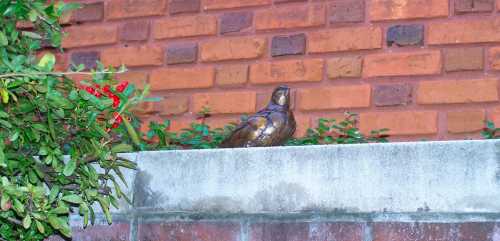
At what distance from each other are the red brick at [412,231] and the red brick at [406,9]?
120 cm

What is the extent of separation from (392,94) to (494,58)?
40 cm

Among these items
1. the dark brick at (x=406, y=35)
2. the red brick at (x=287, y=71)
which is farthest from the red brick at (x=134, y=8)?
the dark brick at (x=406, y=35)

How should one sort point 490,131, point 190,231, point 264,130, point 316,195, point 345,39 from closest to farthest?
point 316,195 → point 190,231 → point 264,130 → point 490,131 → point 345,39

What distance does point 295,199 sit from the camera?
8.72 feet

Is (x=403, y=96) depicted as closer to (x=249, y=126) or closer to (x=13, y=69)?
(x=249, y=126)

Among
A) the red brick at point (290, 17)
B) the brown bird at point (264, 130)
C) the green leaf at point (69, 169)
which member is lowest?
the green leaf at point (69, 169)

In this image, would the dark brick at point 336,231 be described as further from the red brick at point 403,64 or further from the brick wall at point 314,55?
the red brick at point 403,64

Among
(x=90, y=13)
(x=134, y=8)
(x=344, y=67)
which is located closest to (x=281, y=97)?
(x=344, y=67)

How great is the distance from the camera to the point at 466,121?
3342 mm

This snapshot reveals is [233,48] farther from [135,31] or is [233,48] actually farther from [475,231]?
[475,231]

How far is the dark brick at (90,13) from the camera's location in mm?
3986

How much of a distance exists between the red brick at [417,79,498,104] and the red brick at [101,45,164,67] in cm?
115

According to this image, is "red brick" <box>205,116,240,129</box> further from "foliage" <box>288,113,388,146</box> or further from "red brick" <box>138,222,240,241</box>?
"red brick" <box>138,222,240,241</box>

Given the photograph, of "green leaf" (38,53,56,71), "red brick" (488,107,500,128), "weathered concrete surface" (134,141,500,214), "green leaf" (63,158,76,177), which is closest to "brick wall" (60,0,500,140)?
"red brick" (488,107,500,128)
